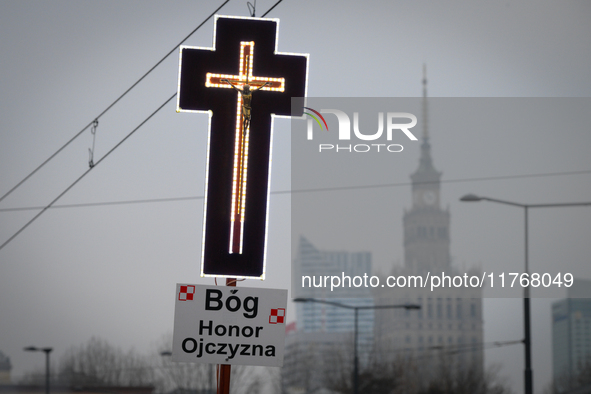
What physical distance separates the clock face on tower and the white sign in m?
173

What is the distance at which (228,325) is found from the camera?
351 inches

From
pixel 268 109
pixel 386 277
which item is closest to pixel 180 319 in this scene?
pixel 268 109

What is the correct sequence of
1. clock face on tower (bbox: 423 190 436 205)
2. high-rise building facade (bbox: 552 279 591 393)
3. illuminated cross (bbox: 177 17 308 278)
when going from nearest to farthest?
illuminated cross (bbox: 177 17 308 278) < high-rise building facade (bbox: 552 279 591 393) < clock face on tower (bbox: 423 190 436 205)

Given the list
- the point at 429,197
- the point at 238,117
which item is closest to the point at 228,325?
the point at 238,117

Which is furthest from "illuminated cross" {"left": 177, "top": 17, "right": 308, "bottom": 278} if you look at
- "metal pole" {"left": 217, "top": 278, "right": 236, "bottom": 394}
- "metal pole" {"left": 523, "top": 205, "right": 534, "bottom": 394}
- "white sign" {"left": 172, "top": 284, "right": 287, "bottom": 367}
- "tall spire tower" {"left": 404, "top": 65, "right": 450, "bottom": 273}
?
"tall spire tower" {"left": 404, "top": 65, "right": 450, "bottom": 273}

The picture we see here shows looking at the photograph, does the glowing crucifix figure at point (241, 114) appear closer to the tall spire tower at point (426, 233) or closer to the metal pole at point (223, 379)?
the metal pole at point (223, 379)

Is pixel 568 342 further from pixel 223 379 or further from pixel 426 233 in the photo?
pixel 426 233

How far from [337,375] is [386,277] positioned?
56275 mm

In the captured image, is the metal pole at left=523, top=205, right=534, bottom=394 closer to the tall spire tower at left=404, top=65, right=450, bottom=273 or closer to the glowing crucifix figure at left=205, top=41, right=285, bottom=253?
the glowing crucifix figure at left=205, top=41, right=285, bottom=253

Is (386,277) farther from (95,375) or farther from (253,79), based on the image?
(253,79)

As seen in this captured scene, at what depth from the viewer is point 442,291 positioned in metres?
134

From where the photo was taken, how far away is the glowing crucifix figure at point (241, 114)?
9.95 metres

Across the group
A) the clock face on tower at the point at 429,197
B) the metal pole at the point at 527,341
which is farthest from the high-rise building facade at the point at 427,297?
the metal pole at the point at 527,341

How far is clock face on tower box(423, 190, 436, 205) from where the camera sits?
590 feet
